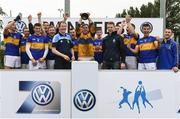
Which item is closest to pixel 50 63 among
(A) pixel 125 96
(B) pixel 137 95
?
(A) pixel 125 96

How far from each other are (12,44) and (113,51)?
8.39ft

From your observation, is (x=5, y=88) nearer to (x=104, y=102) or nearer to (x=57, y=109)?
(x=57, y=109)

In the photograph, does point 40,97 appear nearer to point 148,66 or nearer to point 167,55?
point 148,66

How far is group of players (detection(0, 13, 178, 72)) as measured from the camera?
36.2 ft

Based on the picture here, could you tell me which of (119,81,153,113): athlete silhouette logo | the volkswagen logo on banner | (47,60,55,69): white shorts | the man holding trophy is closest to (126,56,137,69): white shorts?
the man holding trophy

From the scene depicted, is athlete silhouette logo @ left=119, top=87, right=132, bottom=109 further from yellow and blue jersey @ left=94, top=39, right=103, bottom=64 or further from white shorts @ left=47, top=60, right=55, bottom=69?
yellow and blue jersey @ left=94, top=39, right=103, bottom=64

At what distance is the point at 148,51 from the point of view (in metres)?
11.0

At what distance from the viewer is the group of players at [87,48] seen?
1104cm

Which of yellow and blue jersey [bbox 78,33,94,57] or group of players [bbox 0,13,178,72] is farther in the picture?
yellow and blue jersey [bbox 78,33,94,57]

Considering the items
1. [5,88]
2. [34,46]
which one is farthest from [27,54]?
[5,88]

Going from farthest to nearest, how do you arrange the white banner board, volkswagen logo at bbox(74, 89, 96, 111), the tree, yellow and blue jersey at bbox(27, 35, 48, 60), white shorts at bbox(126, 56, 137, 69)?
the tree → the white banner board → white shorts at bbox(126, 56, 137, 69) → yellow and blue jersey at bbox(27, 35, 48, 60) → volkswagen logo at bbox(74, 89, 96, 111)

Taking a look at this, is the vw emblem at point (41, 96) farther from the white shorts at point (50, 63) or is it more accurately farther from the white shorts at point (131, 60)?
the white shorts at point (131, 60)

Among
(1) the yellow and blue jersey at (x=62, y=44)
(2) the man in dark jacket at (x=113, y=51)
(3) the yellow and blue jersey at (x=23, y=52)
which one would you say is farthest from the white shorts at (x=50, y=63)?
(2) the man in dark jacket at (x=113, y=51)

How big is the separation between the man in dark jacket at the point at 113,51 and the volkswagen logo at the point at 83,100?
69.2 inches
